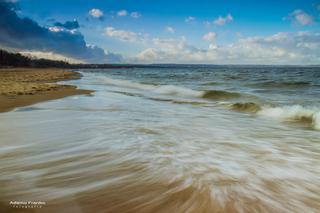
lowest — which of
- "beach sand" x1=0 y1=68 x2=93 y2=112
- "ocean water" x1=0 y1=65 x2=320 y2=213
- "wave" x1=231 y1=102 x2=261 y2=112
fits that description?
"wave" x1=231 y1=102 x2=261 y2=112

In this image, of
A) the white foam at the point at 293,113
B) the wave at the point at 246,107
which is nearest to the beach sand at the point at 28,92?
the wave at the point at 246,107

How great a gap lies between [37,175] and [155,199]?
1694 mm

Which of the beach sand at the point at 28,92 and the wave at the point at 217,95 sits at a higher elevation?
the beach sand at the point at 28,92

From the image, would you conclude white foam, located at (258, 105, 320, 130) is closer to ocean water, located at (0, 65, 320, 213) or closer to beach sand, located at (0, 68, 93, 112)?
ocean water, located at (0, 65, 320, 213)

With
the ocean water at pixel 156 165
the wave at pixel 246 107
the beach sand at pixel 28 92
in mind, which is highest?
the beach sand at pixel 28 92

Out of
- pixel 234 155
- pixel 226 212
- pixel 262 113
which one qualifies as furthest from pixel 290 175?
pixel 262 113

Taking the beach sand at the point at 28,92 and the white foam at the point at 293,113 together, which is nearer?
the white foam at the point at 293,113

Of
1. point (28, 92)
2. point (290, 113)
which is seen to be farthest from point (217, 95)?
point (28, 92)

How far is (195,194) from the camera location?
3020 millimetres

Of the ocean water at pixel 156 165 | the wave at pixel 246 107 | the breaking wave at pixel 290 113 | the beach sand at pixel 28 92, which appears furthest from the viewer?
the wave at pixel 246 107

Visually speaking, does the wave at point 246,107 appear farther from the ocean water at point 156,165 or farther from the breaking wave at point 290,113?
the ocean water at point 156,165

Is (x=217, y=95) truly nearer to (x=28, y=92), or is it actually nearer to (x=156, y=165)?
(x=28, y=92)

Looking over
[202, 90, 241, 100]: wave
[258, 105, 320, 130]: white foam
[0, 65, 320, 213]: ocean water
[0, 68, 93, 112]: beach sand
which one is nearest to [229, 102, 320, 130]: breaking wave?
[258, 105, 320, 130]: white foam

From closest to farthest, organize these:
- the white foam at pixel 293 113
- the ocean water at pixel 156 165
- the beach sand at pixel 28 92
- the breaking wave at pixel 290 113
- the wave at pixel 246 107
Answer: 1. the ocean water at pixel 156 165
2. the breaking wave at pixel 290 113
3. the white foam at pixel 293 113
4. the beach sand at pixel 28 92
5. the wave at pixel 246 107
